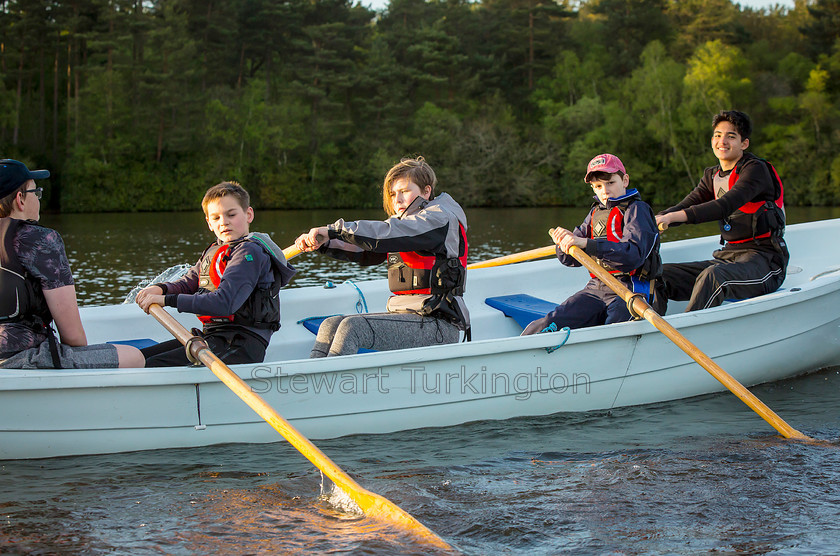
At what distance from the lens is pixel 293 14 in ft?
124

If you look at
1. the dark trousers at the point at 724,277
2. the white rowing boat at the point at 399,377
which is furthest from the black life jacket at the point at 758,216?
the white rowing boat at the point at 399,377

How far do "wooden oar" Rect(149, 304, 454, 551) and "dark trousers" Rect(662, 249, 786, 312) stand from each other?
283cm

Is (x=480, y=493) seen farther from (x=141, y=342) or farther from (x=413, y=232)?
(x=141, y=342)

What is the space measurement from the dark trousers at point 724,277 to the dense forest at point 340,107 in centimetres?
2975

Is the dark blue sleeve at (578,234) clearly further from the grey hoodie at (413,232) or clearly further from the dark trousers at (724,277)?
the grey hoodie at (413,232)

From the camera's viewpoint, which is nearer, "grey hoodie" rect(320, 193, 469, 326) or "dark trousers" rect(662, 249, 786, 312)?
"grey hoodie" rect(320, 193, 469, 326)

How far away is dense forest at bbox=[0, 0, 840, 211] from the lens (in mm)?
34531

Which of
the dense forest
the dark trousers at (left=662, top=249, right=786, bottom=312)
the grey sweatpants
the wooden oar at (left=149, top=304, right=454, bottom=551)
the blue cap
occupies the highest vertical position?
the dense forest

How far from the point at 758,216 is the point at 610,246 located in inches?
62.8

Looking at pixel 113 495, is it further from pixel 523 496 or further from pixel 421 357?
pixel 523 496

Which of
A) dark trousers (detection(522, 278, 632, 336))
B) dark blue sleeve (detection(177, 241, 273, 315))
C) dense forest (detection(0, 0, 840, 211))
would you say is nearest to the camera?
dark blue sleeve (detection(177, 241, 273, 315))

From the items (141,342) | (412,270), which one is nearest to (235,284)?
(412,270)

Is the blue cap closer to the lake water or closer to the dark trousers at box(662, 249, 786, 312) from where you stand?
the lake water

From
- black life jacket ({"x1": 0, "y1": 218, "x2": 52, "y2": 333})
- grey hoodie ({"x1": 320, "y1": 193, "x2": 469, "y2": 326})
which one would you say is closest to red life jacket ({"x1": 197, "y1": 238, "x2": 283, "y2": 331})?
grey hoodie ({"x1": 320, "y1": 193, "x2": 469, "y2": 326})
